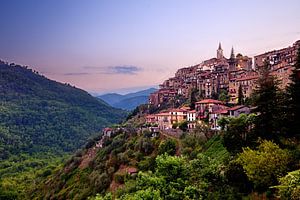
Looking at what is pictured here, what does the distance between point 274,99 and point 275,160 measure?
724cm

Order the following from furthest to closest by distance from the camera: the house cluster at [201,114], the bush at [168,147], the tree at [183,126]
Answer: the tree at [183,126] → the house cluster at [201,114] → the bush at [168,147]

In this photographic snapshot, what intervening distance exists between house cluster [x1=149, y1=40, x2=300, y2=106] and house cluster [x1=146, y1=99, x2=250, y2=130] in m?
7.27

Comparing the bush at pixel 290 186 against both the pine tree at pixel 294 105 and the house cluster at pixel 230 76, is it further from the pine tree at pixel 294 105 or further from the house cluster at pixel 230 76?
the house cluster at pixel 230 76

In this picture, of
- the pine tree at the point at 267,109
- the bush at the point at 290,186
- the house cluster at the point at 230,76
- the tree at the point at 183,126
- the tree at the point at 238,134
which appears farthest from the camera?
the house cluster at the point at 230,76

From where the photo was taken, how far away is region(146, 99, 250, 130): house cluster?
53438mm

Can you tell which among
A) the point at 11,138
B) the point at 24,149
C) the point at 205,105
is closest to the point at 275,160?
the point at 205,105

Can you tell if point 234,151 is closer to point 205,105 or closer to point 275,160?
point 275,160

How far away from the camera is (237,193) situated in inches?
947

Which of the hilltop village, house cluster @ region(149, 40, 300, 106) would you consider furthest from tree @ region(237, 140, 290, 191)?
house cluster @ region(149, 40, 300, 106)

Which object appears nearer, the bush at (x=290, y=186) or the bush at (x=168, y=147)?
the bush at (x=290, y=186)

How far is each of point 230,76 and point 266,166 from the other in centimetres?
5612

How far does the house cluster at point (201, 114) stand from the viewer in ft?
175

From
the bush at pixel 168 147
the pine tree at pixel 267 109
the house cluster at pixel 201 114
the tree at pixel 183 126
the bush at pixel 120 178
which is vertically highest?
the pine tree at pixel 267 109

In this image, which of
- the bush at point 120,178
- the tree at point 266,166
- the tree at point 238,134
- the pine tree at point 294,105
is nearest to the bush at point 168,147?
the bush at point 120,178
